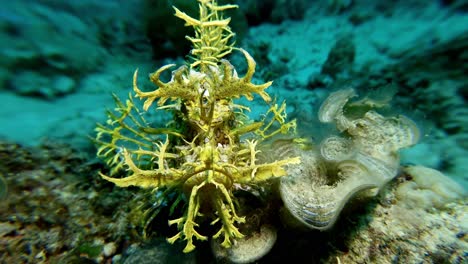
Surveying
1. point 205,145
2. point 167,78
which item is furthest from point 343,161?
point 167,78

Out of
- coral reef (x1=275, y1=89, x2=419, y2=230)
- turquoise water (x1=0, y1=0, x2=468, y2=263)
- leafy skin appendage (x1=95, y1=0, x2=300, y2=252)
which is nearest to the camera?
leafy skin appendage (x1=95, y1=0, x2=300, y2=252)

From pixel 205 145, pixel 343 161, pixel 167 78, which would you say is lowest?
pixel 343 161

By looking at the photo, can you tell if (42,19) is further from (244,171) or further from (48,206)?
(244,171)

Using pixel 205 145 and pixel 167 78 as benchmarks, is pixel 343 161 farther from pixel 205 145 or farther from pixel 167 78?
pixel 167 78

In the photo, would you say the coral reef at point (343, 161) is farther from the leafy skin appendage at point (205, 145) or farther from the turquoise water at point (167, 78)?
the leafy skin appendage at point (205, 145)

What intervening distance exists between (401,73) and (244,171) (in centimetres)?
607

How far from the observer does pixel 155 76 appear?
2.05 metres

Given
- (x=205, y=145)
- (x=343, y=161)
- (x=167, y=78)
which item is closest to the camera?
(x=205, y=145)

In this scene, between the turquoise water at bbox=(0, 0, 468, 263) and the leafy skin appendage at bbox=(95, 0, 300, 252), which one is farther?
the turquoise water at bbox=(0, 0, 468, 263)

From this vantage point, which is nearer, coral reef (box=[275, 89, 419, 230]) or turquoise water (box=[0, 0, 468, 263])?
coral reef (box=[275, 89, 419, 230])

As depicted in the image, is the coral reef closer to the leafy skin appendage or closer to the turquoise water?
the turquoise water

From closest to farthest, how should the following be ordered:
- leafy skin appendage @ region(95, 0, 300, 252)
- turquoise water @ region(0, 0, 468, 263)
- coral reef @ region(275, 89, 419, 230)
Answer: leafy skin appendage @ region(95, 0, 300, 252)
coral reef @ region(275, 89, 419, 230)
turquoise water @ region(0, 0, 468, 263)

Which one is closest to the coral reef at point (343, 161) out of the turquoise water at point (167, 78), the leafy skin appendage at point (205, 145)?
the turquoise water at point (167, 78)

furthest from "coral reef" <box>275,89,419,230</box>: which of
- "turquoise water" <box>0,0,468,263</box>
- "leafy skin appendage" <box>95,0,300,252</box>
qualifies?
"leafy skin appendage" <box>95,0,300,252</box>
